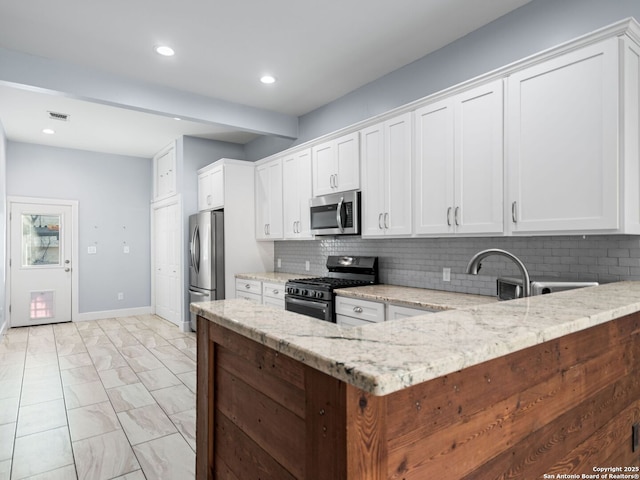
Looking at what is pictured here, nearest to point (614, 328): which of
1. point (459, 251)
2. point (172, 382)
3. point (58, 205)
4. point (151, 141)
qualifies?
point (459, 251)

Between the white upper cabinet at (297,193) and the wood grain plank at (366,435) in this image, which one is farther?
the white upper cabinet at (297,193)

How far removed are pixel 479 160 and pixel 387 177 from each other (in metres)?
0.85

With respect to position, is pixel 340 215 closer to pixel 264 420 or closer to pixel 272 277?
pixel 272 277

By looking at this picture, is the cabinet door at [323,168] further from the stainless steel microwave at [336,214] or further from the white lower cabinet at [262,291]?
the white lower cabinet at [262,291]

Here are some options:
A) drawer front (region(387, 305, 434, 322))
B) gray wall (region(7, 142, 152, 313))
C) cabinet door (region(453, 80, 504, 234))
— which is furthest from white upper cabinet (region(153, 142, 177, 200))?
cabinet door (region(453, 80, 504, 234))

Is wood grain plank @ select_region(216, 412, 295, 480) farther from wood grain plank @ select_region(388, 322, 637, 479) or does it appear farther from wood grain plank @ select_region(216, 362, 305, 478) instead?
wood grain plank @ select_region(388, 322, 637, 479)

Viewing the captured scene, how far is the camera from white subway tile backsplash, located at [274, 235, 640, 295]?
2279 millimetres

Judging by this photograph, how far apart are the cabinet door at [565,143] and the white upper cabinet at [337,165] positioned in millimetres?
1483

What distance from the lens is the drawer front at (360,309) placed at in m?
2.98

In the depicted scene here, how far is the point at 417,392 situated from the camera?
0.81 m

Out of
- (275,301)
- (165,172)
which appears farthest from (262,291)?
(165,172)

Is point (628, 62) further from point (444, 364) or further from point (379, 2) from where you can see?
point (444, 364)

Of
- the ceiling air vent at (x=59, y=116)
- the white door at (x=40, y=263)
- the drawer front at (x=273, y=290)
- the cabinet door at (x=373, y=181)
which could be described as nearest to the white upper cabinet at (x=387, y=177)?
the cabinet door at (x=373, y=181)

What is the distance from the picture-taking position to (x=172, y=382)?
3588 millimetres
